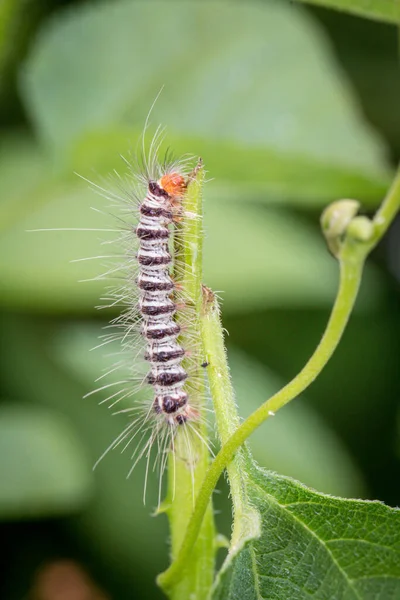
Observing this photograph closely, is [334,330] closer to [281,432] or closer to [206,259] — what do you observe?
[281,432]

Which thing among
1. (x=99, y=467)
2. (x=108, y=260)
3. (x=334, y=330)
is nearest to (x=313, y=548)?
(x=334, y=330)

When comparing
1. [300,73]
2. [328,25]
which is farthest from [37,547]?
[328,25]

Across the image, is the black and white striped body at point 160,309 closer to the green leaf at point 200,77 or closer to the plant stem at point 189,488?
the plant stem at point 189,488

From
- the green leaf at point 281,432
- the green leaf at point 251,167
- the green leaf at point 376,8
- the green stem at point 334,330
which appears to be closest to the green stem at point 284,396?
the green stem at point 334,330

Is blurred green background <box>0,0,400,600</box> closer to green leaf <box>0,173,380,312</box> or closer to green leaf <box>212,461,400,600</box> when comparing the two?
green leaf <box>0,173,380,312</box>

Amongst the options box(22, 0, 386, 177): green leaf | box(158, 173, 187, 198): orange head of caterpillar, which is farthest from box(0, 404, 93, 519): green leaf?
box(158, 173, 187, 198): orange head of caterpillar

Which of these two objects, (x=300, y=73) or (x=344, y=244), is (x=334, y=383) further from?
(x=344, y=244)
